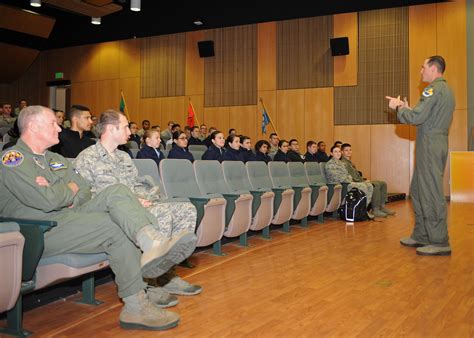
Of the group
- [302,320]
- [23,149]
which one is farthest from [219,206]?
[23,149]

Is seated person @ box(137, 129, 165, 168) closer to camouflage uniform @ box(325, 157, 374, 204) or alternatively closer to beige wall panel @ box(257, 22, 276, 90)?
camouflage uniform @ box(325, 157, 374, 204)

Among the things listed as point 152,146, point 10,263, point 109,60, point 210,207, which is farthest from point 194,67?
point 10,263

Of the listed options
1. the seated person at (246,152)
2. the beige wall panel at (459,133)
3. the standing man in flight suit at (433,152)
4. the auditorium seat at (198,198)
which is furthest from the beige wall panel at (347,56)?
the auditorium seat at (198,198)

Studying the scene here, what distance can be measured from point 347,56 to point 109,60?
6627 mm

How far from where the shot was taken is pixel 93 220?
2.00 m

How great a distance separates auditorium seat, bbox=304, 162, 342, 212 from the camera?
5977mm

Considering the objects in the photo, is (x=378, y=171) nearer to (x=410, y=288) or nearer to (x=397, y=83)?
(x=397, y=83)

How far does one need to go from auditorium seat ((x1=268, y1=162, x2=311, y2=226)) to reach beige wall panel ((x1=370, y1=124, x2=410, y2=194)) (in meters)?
5.11

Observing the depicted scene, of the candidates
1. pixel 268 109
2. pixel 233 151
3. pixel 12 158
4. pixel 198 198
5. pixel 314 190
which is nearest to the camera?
pixel 12 158

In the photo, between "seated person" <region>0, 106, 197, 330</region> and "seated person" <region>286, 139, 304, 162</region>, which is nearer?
"seated person" <region>0, 106, 197, 330</region>

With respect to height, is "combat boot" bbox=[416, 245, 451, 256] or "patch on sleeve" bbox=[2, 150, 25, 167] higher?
"patch on sleeve" bbox=[2, 150, 25, 167]

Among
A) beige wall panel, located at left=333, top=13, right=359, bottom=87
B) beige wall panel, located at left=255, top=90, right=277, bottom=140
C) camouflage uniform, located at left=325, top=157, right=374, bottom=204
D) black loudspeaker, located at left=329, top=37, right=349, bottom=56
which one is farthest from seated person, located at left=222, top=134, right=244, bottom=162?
black loudspeaker, located at left=329, top=37, right=349, bottom=56

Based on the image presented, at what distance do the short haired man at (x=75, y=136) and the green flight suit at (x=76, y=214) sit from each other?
65.6 inches

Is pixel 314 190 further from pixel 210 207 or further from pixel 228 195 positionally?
pixel 210 207
